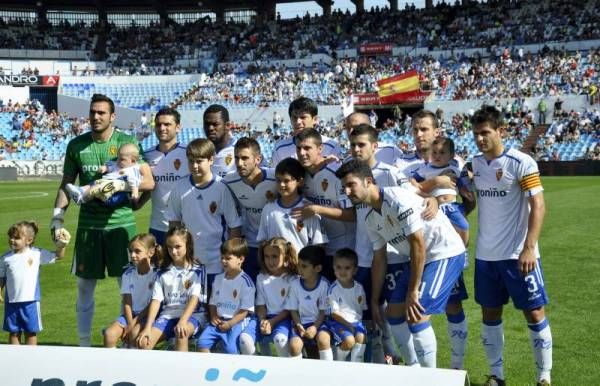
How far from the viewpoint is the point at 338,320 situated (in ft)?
17.5

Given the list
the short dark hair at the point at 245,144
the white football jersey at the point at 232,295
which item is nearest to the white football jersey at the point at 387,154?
the short dark hair at the point at 245,144

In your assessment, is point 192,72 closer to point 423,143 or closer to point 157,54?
point 157,54

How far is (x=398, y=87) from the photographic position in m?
44.2

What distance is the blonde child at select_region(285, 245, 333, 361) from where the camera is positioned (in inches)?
213

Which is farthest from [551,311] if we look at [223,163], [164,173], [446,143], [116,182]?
[116,182]

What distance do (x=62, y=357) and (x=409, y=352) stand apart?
2.78m

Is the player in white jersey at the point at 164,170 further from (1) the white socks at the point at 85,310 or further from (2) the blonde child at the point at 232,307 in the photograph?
(2) the blonde child at the point at 232,307

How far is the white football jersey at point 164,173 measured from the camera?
6.55 m

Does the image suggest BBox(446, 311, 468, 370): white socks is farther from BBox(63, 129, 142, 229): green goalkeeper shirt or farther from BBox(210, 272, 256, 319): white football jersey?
BBox(63, 129, 142, 229): green goalkeeper shirt

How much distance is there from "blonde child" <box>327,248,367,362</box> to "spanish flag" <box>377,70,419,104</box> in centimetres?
3950

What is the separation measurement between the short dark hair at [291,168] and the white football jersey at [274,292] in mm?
869

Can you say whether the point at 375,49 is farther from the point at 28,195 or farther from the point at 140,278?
the point at 140,278

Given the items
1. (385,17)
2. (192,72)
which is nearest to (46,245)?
(192,72)

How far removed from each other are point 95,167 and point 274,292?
2.31m
